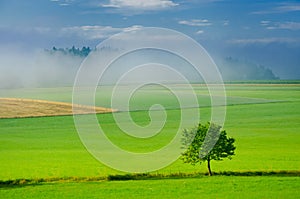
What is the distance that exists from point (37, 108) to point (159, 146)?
75.4 ft

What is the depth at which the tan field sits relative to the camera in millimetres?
55228

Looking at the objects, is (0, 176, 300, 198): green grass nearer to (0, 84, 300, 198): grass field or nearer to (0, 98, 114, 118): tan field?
(0, 84, 300, 198): grass field

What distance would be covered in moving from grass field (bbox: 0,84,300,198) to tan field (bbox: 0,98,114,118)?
6.01 ft

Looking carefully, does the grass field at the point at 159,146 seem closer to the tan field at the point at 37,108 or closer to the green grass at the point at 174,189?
the green grass at the point at 174,189

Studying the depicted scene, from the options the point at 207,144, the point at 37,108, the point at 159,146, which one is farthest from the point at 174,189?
the point at 37,108

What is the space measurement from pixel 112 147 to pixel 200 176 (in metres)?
12.7

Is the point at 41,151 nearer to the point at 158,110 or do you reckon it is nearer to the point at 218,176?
the point at 218,176

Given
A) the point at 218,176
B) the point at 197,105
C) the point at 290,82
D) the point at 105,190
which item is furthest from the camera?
the point at 290,82

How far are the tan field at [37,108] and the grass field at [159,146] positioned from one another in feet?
6.01

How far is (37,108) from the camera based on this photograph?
58250mm

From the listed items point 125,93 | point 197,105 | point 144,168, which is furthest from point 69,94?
point 144,168

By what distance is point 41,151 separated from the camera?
3825 centimetres

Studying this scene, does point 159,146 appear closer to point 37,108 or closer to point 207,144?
point 207,144

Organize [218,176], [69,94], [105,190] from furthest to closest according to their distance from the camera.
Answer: [69,94] < [218,176] < [105,190]
